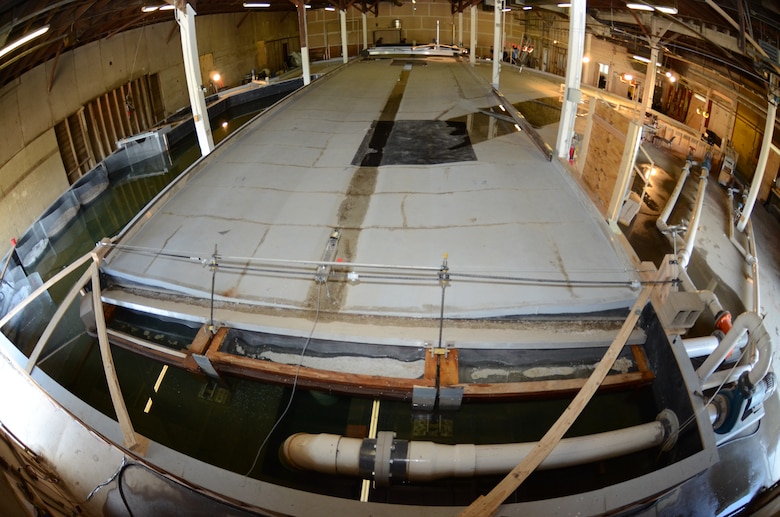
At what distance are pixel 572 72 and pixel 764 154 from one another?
479cm

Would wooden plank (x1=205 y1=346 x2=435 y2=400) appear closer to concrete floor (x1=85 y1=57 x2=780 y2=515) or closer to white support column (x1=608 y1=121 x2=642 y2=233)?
concrete floor (x1=85 y1=57 x2=780 y2=515)

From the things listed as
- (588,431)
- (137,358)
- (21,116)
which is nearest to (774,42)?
(588,431)

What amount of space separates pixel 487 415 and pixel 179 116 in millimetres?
11636

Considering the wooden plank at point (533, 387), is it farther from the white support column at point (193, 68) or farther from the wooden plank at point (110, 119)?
the wooden plank at point (110, 119)

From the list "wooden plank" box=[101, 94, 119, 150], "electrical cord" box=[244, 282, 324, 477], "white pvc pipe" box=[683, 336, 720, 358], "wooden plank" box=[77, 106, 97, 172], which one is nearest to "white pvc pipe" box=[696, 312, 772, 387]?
"white pvc pipe" box=[683, 336, 720, 358]

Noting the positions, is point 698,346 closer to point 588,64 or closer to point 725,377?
point 725,377

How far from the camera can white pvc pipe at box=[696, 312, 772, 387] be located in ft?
9.45

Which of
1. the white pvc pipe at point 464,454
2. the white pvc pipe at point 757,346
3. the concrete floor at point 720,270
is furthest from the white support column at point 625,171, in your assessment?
the white pvc pipe at point 464,454

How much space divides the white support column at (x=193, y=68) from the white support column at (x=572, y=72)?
506 centimetres

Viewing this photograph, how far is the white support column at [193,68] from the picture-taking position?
6.20 m

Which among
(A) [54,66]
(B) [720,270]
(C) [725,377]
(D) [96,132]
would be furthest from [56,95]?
(B) [720,270]

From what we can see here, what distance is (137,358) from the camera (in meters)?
4.29

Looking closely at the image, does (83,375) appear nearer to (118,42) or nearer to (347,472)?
(347,472)

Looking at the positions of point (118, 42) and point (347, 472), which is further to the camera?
point (118, 42)
